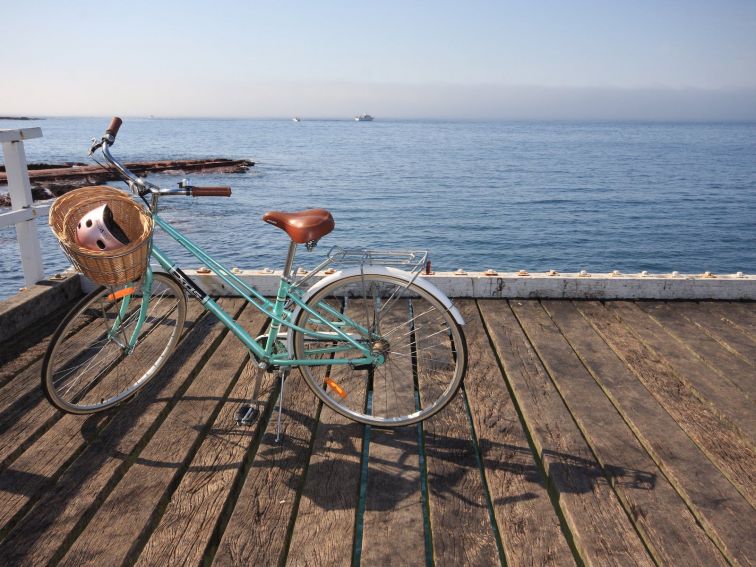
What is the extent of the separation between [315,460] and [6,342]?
2.81 metres

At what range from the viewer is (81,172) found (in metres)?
36.8

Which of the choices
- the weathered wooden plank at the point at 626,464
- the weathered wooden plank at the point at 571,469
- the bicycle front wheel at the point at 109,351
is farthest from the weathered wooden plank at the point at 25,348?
the weathered wooden plank at the point at 626,464

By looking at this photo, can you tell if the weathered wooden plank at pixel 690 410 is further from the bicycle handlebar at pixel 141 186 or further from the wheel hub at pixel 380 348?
the bicycle handlebar at pixel 141 186

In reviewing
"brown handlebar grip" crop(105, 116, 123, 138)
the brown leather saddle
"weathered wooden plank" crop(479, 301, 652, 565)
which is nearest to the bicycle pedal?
the brown leather saddle

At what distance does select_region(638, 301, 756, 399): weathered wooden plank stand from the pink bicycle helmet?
156 inches

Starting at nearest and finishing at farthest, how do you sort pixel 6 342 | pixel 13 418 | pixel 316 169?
pixel 13 418 → pixel 6 342 → pixel 316 169

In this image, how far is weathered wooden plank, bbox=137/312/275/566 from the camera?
2.34 meters

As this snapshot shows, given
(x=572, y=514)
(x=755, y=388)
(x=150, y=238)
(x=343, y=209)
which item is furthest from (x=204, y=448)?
(x=343, y=209)

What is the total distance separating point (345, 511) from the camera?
2.57m

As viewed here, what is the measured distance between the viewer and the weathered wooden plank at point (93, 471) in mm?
2383

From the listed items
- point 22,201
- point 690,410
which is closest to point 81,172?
point 22,201

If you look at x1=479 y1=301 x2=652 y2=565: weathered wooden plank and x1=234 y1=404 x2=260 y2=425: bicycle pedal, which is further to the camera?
x1=234 y1=404 x2=260 y2=425: bicycle pedal

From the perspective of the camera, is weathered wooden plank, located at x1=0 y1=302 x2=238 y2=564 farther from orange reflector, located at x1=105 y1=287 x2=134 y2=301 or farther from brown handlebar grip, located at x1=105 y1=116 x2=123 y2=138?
brown handlebar grip, located at x1=105 y1=116 x2=123 y2=138

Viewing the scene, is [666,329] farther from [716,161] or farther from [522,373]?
[716,161]
